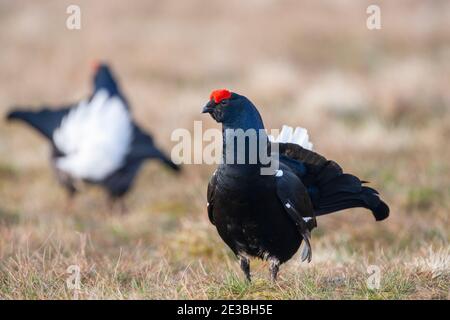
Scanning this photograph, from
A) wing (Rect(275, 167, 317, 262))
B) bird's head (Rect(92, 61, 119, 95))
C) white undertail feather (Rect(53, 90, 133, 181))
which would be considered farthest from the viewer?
bird's head (Rect(92, 61, 119, 95))

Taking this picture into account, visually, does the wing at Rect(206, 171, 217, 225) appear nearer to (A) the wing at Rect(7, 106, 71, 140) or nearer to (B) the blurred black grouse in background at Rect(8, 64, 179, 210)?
(B) the blurred black grouse in background at Rect(8, 64, 179, 210)

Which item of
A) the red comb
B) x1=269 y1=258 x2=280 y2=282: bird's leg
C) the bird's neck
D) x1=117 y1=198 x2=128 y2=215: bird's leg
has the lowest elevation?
x1=117 y1=198 x2=128 y2=215: bird's leg

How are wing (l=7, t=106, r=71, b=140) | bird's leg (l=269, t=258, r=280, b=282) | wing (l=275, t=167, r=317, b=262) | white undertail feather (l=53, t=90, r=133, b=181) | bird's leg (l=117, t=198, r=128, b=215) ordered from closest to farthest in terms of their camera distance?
1. wing (l=275, t=167, r=317, b=262)
2. bird's leg (l=269, t=258, r=280, b=282)
3. bird's leg (l=117, t=198, r=128, b=215)
4. white undertail feather (l=53, t=90, r=133, b=181)
5. wing (l=7, t=106, r=71, b=140)

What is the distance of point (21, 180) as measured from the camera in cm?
892

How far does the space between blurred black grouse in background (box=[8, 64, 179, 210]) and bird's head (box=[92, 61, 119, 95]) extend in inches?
2.7

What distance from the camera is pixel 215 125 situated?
31.7 feet

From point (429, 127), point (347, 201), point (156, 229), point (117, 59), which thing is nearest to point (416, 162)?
point (429, 127)

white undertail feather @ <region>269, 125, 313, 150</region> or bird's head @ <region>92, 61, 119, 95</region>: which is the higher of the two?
bird's head @ <region>92, 61, 119, 95</region>

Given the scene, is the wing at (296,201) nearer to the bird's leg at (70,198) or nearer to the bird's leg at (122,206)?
the bird's leg at (122,206)

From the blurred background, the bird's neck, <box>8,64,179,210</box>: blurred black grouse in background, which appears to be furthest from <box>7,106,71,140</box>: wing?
the bird's neck

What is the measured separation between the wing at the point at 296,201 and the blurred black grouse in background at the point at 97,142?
375 cm

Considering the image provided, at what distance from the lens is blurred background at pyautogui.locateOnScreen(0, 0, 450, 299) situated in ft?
13.6

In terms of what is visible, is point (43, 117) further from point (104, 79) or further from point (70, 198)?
point (70, 198)
